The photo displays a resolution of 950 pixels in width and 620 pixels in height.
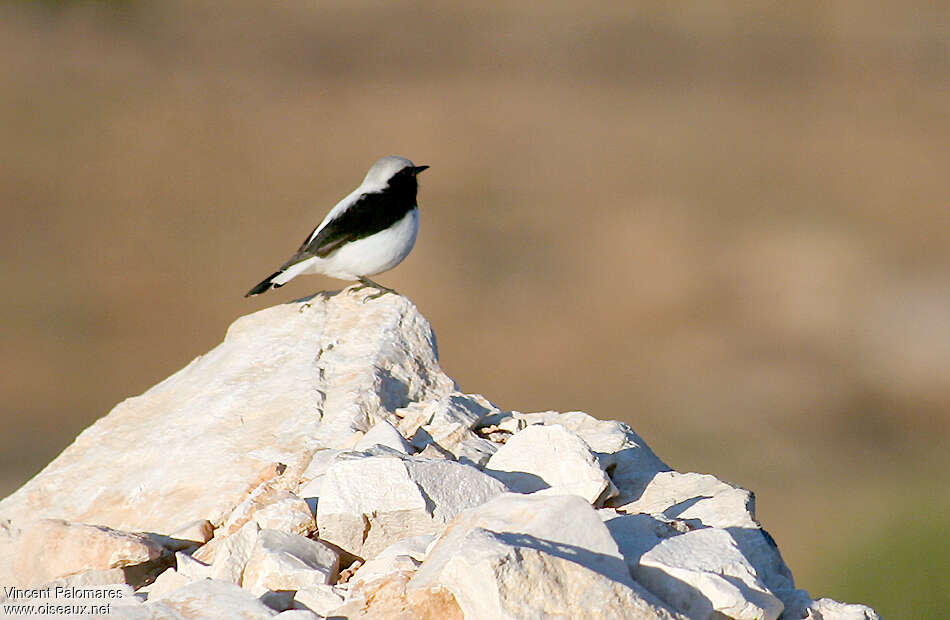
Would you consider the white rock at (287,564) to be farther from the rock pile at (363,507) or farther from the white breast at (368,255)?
the white breast at (368,255)

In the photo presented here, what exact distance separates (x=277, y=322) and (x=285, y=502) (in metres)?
2.28

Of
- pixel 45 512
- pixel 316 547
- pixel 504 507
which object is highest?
pixel 504 507

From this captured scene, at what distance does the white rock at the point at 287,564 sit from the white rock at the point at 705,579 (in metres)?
0.94

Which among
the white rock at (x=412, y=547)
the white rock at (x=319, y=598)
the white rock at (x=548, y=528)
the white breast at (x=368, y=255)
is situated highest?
the white breast at (x=368, y=255)

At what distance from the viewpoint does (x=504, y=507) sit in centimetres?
319

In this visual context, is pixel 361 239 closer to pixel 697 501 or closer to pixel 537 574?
pixel 697 501

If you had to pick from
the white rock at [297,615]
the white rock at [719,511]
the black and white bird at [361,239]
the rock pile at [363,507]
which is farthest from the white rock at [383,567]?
the black and white bird at [361,239]

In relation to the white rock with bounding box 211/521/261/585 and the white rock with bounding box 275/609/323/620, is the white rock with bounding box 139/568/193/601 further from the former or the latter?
the white rock with bounding box 275/609/323/620

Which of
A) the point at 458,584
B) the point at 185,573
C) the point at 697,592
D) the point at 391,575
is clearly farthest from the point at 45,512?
the point at 697,592

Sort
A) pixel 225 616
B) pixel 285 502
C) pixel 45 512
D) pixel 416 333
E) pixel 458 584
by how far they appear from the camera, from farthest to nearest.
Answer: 1. pixel 416 333
2. pixel 45 512
3. pixel 285 502
4. pixel 225 616
5. pixel 458 584

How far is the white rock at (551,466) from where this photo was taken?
4027 mm

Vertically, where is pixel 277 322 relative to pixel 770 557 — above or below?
above

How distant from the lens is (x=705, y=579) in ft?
10.3

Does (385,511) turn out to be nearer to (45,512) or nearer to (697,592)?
(697,592)
